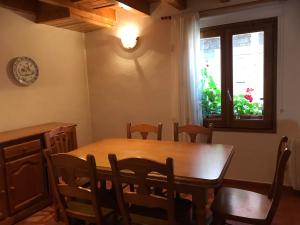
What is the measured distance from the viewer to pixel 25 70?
3.35 metres

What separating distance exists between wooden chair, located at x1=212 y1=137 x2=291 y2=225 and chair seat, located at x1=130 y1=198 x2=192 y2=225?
7.8 inches

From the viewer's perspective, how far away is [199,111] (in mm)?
3398

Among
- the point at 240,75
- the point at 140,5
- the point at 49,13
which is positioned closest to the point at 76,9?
the point at 49,13

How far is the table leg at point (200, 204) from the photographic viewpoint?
162 cm

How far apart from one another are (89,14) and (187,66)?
1.43 meters

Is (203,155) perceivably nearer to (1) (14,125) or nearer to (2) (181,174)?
(2) (181,174)

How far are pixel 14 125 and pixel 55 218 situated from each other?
1.26 metres

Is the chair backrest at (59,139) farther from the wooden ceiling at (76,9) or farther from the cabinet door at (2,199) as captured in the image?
the wooden ceiling at (76,9)

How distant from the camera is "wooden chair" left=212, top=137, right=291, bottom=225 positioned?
173cm

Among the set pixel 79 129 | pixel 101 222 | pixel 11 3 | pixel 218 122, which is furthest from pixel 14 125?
pixel 218 122

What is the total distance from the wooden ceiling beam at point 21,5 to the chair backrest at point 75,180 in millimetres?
2242

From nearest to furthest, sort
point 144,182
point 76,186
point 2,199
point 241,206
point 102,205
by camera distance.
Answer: point 144,182, point 76,186, point 241,206, point 102,205, point 2,199

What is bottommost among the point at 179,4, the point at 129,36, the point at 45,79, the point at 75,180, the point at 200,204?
the point at 200,204

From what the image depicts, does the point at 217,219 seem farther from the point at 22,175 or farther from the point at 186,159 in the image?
the point at 22,175
